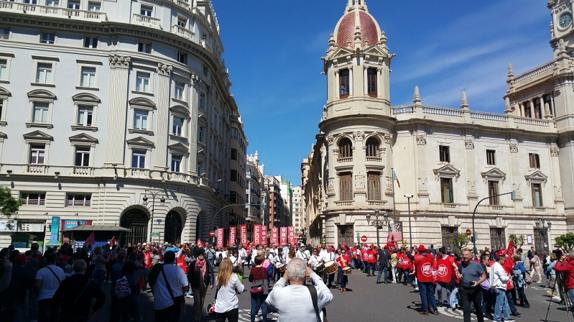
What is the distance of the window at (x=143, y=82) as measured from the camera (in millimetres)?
41094

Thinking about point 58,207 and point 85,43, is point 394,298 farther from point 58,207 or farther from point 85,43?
point 85,43

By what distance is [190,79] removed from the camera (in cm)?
4425

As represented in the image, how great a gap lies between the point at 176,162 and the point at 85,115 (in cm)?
864

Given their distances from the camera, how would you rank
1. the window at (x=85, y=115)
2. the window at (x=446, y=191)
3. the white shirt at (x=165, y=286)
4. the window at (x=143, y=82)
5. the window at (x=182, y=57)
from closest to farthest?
the white shirt at (x=165, y=286) → the window at (x=85, y=115) → the window at (x=143, y=82) → the window at (x=182, y=57) → the window at (x=446, y=191)

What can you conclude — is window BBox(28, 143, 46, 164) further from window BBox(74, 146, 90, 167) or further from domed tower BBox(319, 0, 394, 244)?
domed tower BBox(319, 0, 394, 244)

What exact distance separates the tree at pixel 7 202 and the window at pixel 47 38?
525 inches

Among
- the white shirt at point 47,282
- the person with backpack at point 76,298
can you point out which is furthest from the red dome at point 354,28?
the person with backpack at point 76,298

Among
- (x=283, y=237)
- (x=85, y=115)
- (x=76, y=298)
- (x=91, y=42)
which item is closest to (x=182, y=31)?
(x=91, y=42)

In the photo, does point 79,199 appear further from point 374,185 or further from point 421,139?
point 421,139

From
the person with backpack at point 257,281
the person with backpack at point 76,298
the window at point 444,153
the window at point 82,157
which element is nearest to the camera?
the person with backpack at point 76,298

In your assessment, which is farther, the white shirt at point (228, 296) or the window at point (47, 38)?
the window at point (47, 38)

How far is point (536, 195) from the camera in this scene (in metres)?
48.7

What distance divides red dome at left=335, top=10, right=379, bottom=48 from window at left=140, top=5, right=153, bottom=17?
18.4 metres

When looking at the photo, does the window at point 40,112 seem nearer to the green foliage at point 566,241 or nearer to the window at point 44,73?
the window at point 44,73
